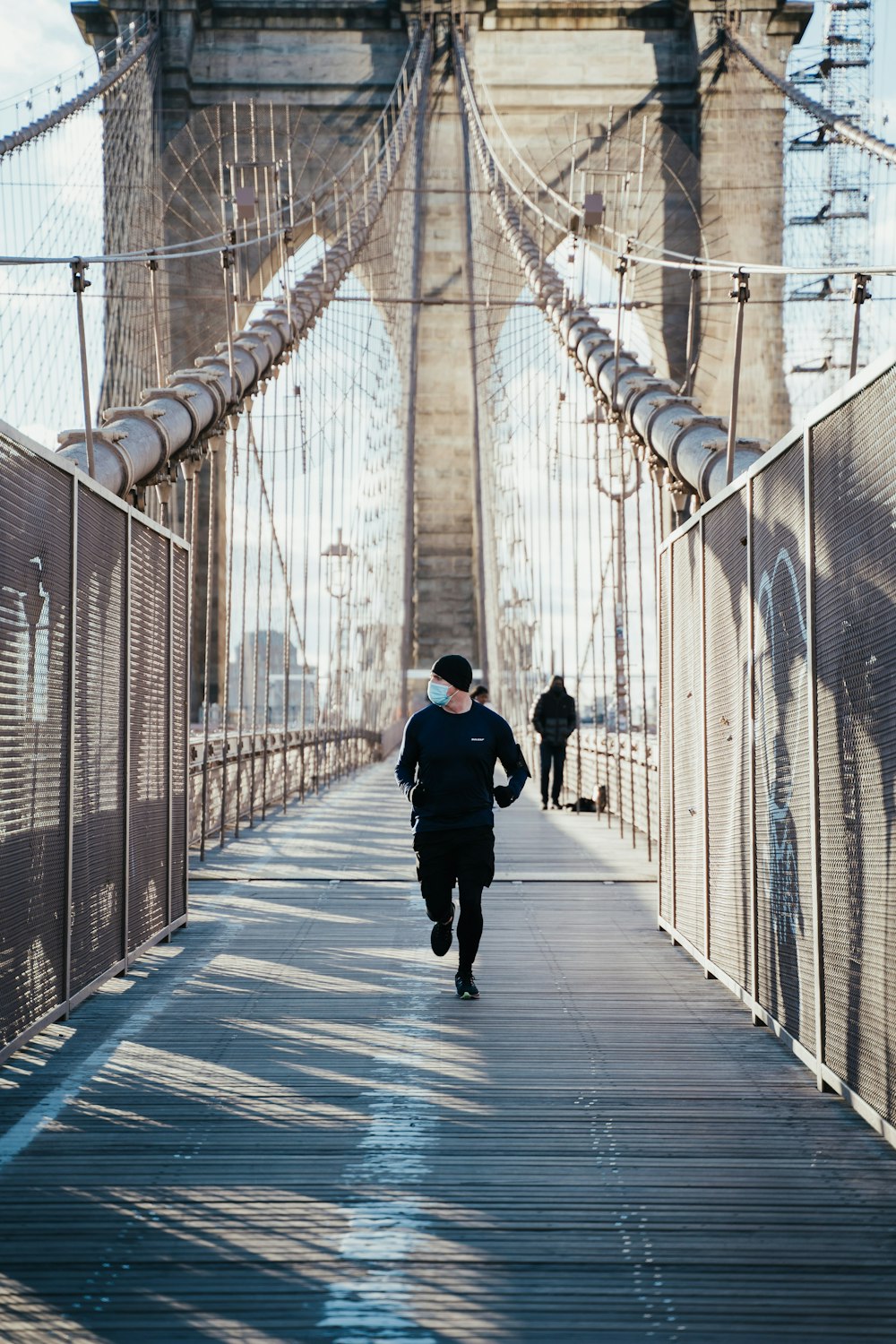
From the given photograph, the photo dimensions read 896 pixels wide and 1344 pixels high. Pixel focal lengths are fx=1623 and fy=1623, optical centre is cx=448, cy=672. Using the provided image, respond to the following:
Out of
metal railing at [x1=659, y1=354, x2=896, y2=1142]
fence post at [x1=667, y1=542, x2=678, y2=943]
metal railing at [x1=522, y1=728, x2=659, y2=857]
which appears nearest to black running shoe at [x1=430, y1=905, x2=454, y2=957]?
metal railing at [x1=659, y1=354, x2=896, y2=1142]

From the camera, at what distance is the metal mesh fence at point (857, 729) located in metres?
2.77

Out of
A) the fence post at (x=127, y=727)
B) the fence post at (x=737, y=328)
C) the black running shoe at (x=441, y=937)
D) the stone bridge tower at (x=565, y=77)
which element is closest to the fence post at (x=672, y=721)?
the fence post at (x=737, y=328)

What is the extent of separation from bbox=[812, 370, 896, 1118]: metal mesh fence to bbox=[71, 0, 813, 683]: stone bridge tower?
2245cm

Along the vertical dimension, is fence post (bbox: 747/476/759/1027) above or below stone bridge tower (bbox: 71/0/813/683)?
below

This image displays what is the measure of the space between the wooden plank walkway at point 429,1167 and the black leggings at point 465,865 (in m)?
0.19

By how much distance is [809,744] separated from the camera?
3.37 metres

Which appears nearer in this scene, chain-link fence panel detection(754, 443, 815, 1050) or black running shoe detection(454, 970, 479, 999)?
chain-link fence panel detection(754, 443, 815, 1050)

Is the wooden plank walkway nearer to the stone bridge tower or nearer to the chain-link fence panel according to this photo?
the chain-link fence panel

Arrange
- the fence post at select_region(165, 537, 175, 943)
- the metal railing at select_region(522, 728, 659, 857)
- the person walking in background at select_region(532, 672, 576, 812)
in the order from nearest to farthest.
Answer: the fence post at select_region(165, 537, 175, 943) → the metal railing at select_region(522, 728, 659, 857) → the person walking in background at select_region(532, 672, 576, 812)

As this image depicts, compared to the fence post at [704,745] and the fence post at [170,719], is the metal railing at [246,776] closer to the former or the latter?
the fence post at [170,719]

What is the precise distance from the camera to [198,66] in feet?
86.9

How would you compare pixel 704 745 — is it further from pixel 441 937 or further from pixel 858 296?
pixel 858 296

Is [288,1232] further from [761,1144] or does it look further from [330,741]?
[330,741]

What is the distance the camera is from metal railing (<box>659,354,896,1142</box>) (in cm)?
283
